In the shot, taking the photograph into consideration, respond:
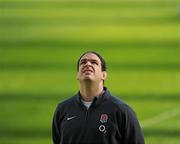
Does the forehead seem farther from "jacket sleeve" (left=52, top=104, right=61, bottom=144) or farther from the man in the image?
"jacket sleeve" (left=52, top=104, right=61, bottom=144)

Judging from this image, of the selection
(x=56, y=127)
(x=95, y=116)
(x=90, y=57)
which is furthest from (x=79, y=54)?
(x=95, y=116)

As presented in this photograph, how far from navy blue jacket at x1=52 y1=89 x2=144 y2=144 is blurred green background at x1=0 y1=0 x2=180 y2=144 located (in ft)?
11.6

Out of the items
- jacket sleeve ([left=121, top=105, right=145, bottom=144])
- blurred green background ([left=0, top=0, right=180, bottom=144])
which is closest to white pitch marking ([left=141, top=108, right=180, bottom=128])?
blurred green background ([left=0, top=0, right=180, bottom=144])

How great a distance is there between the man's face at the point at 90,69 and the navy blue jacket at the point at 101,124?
0.38ft

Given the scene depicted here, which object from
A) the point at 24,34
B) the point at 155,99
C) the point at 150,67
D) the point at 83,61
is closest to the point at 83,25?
the point at 24,34

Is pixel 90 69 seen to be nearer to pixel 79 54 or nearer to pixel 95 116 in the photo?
pixel 95 116

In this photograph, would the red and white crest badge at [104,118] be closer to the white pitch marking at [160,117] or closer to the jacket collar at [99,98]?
the jacket collar at [99,98]

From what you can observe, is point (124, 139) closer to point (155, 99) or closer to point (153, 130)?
point (153, 130)

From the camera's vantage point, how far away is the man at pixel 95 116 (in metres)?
2.89

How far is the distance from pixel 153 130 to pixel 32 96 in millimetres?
1812

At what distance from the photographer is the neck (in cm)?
296

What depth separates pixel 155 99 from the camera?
7.23 m

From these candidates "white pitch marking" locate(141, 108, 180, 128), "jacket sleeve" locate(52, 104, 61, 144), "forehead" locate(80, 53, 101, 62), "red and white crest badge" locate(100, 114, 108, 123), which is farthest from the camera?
"white pitch marking" locate(141, 108, 180, 128)

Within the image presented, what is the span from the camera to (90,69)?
9.68 ft
